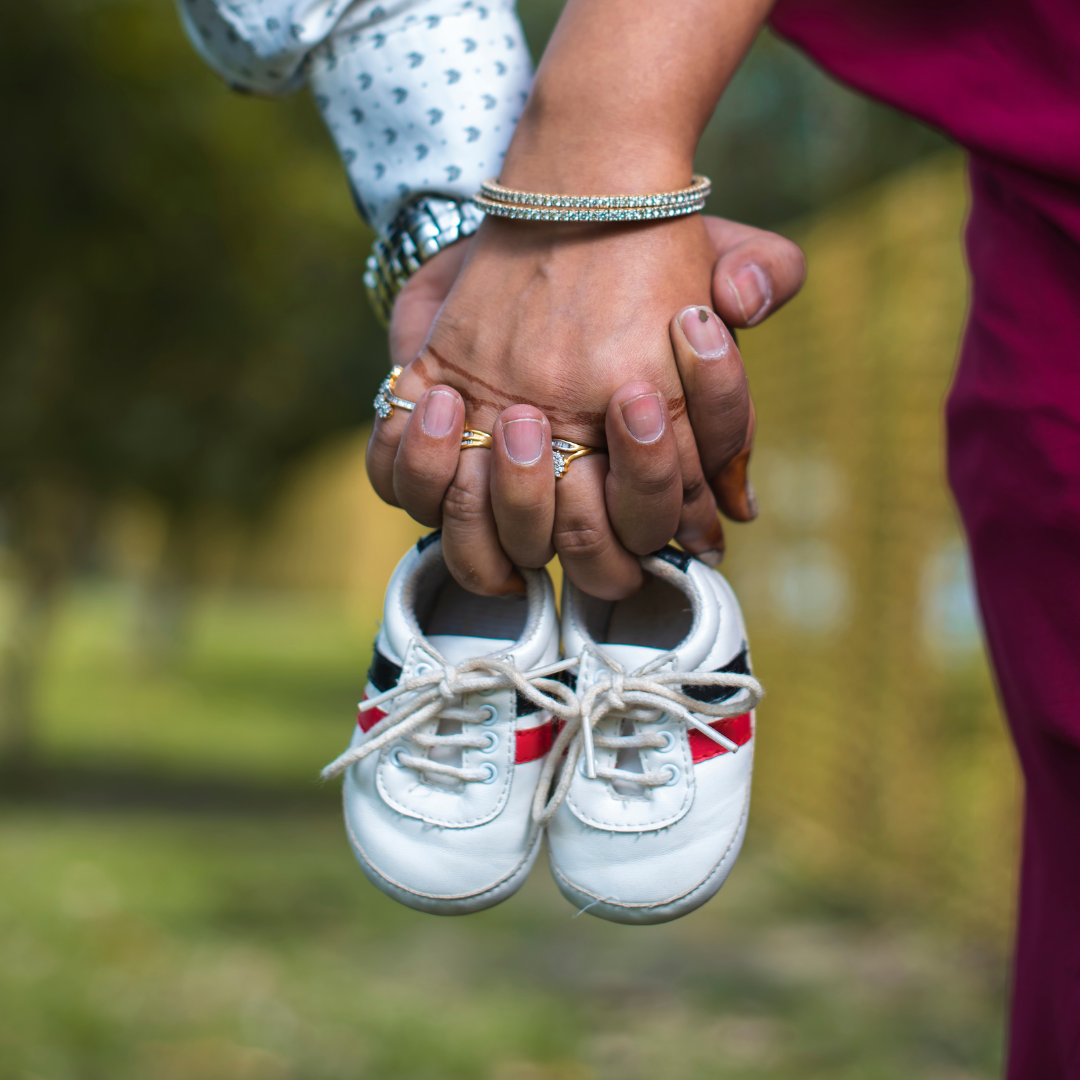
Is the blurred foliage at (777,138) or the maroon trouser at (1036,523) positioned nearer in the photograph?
the maroon trouser at (1036,523)

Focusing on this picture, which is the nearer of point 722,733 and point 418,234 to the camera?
point 722,733

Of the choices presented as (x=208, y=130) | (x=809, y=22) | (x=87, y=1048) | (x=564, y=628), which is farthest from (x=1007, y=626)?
(x=208, y=130)

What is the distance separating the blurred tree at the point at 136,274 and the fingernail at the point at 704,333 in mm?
4738

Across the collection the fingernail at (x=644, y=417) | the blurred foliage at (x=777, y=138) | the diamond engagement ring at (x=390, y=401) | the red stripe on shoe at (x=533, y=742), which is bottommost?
the blurred foliage at (x=777, y=138)

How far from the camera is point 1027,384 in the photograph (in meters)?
0.99

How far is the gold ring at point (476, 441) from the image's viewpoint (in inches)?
36.9

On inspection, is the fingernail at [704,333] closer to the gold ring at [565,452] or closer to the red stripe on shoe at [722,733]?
the gold ring at [565,452]

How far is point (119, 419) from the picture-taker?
6676mm

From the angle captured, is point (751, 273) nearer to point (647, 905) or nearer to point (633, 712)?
point (633, 712)

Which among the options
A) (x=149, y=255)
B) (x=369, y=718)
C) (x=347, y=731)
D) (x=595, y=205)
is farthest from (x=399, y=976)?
(x=347, y=731)

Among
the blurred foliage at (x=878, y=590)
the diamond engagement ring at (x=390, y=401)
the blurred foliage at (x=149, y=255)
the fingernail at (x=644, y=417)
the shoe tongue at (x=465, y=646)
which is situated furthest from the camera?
the blurred foliage at (x=149, y=255)

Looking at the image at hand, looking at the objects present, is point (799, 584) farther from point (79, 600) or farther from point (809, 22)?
point (79, 600)

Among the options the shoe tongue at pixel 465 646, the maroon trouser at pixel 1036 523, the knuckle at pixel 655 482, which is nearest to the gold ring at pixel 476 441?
the knuckle at pixel 655 482

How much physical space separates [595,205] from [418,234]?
0.33 m
